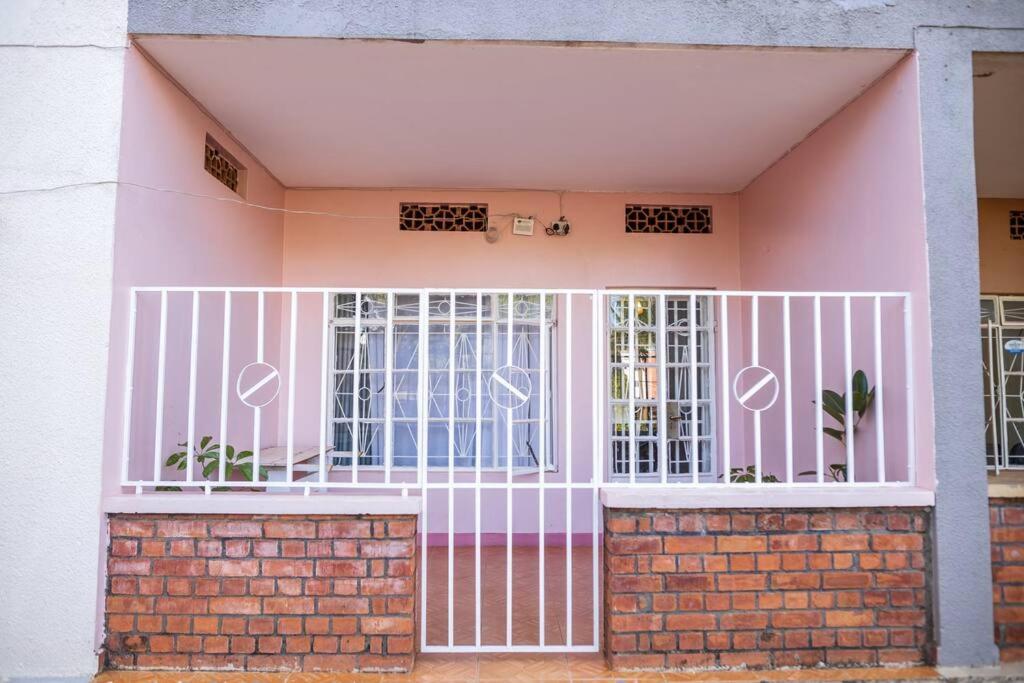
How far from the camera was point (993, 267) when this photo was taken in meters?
5.67

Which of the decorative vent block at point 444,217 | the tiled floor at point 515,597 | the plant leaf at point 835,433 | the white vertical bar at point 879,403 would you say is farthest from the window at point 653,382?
the white vertical bar at point 879,403

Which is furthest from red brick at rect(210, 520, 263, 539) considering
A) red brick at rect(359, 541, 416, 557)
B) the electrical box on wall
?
the electrical box on wall

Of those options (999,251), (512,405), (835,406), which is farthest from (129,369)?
(999,251)

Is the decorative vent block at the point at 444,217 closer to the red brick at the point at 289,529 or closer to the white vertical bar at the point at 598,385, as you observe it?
the white vertical bar at the point at 598,385

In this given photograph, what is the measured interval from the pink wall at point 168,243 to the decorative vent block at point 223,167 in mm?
58

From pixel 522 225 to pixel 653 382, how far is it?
1785 mm

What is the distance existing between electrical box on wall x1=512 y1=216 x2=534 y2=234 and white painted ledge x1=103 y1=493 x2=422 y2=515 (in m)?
3.09

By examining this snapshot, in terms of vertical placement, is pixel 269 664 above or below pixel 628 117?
below

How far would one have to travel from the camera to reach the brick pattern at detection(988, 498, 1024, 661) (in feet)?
10.2

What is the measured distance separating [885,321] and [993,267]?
3.18 meters

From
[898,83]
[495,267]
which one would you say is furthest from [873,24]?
[495,267]

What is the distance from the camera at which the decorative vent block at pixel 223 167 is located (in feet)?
13.6

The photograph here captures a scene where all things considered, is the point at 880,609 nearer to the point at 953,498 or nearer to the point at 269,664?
the point at 953,498

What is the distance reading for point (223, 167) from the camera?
437cm
